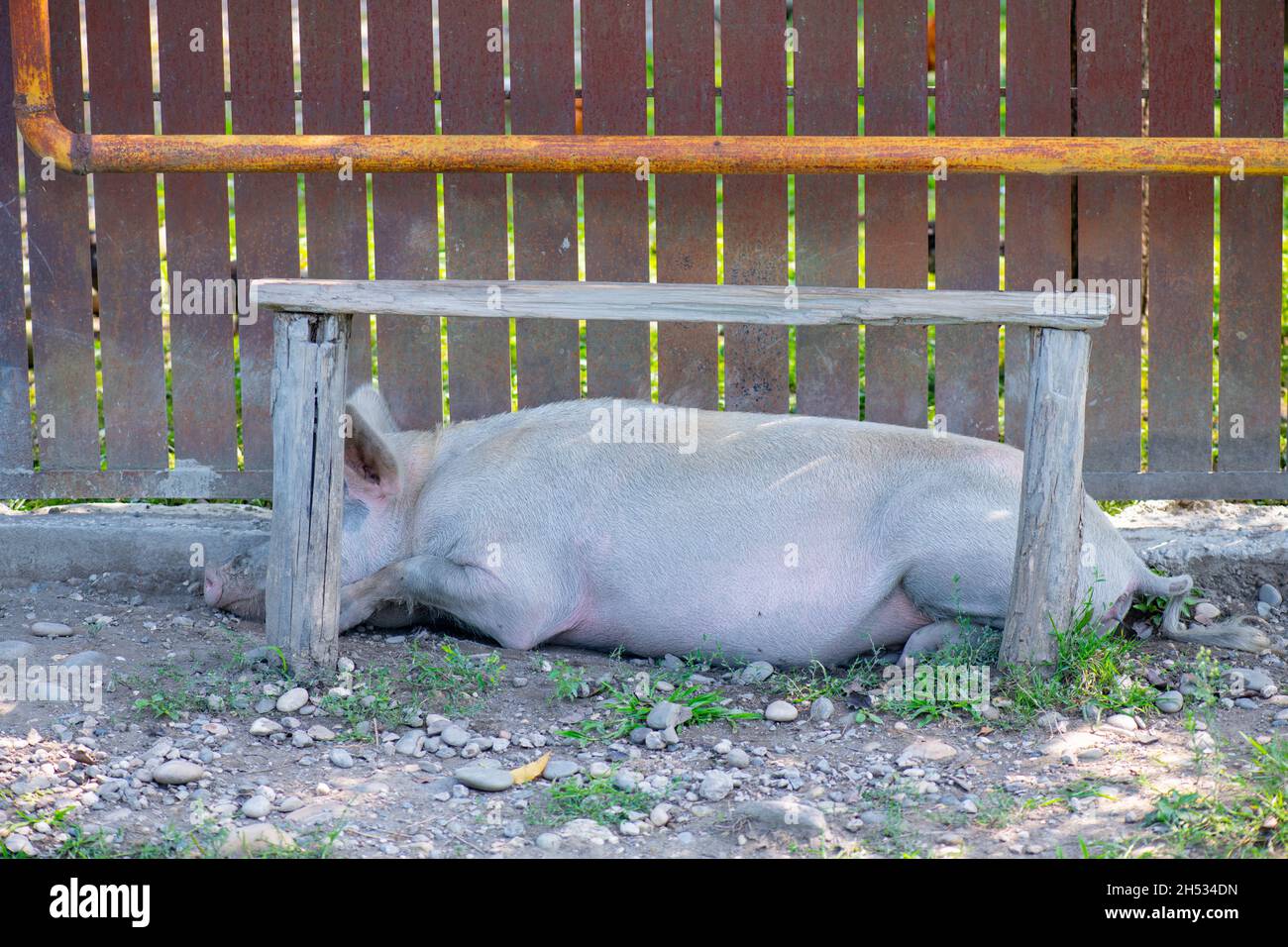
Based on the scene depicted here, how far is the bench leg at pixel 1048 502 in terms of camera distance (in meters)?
4.01

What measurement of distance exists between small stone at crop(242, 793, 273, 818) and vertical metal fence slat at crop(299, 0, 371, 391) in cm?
211

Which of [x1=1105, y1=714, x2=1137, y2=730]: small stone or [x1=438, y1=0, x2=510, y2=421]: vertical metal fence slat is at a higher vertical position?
[x1=438, y1=0, x2=510, y2=421]: vertical metal fence slat

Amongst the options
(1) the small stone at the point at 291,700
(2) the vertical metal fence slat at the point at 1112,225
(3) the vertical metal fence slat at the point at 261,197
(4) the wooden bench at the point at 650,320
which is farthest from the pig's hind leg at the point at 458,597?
(2) the vertical metal fence slat at the point at 1112,225

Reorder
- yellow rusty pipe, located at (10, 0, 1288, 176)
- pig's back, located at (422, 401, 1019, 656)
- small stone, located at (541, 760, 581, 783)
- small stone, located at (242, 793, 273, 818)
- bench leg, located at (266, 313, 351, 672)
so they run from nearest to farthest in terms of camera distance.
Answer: small stone, located at (242, 793, 273, 818), small stone, located at (541, 760, 581, 783), bench leg, located at (266, 313, 351, 672), pig's back, located at (422, 401, 1019, 656), yellow rusty pipe, located at (10, 0, 1288, 176)

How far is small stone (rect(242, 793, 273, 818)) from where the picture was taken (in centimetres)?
341

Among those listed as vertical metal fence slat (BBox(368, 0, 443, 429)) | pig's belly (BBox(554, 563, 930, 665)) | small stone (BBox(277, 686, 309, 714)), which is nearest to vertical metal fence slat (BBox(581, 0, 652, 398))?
vertical metal fence slat (BBox(368, 0, 443, 429))

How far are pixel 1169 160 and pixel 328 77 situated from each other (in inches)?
110

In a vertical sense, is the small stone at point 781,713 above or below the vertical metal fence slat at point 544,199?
below

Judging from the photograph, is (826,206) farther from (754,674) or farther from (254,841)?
(254,841)

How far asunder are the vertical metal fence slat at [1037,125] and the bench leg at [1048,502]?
1035 mm

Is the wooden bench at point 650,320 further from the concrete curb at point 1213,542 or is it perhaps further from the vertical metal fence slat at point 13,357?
the vertical metal fence slat at point 13,357

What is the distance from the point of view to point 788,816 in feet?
11.0

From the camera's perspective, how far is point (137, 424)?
17.3ft

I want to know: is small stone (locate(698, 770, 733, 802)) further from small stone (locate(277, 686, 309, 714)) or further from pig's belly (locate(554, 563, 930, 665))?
small stone (locate(277, 686, 309, 714))
